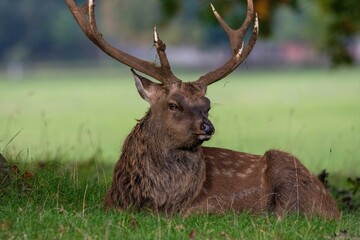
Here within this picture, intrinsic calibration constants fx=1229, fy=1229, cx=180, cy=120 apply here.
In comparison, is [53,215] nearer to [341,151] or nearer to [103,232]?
[103,232]

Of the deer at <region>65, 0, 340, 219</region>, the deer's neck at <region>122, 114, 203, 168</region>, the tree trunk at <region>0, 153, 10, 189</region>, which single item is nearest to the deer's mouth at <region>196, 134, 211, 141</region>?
the deer at <region>65, 0, 340, 219</region>

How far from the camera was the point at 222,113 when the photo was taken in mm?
33469

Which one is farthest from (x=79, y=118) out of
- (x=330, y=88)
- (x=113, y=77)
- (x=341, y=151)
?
(x=113, y=77)

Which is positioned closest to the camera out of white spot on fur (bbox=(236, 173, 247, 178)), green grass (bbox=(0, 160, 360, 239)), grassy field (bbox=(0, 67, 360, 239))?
green grass (bbox=(0, 160, 360, 239))

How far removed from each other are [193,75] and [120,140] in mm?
45544

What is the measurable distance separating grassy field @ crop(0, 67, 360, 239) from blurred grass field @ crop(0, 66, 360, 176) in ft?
0.20

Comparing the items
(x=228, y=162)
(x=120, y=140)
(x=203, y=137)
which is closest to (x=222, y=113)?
(x=120, y=140)

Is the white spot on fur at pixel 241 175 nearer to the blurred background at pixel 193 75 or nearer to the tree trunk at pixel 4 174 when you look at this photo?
the tree trunk at pixel 4 174

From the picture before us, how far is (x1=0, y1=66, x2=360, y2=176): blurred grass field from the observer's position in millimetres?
17203

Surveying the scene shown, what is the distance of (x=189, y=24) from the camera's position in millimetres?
85438

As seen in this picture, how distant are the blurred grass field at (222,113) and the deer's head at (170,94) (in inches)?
73.1

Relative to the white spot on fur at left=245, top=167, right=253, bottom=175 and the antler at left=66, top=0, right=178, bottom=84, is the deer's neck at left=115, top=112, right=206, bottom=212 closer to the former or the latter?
the antler at left=66, top=0, right=178, bottom=84

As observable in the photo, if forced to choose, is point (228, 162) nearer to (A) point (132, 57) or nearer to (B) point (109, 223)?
(A) point (132, 57)

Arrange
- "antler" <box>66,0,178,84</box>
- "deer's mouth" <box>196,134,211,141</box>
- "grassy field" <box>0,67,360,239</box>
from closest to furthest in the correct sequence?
"grassy field" <box>0,67,360,239</box>, "deer's mouth" <box>196,134,211,141</box>, "antler" <box>66,0,178,84</box>
